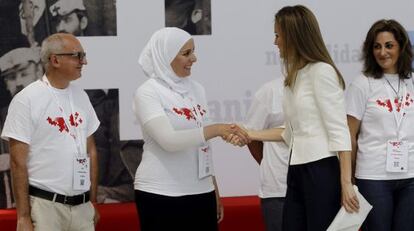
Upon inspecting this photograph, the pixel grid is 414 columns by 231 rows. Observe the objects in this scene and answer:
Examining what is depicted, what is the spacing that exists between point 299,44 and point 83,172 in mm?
1041

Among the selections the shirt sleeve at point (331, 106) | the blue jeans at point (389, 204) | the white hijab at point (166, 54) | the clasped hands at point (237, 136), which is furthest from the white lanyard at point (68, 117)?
the blue jeans at point (389, 204)

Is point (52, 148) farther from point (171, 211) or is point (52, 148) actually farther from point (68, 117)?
point (171, 211)

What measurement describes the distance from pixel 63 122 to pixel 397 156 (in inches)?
56.0

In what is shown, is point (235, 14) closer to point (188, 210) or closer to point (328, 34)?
point (328, 34)

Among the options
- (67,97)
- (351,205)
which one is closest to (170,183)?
(67,97)

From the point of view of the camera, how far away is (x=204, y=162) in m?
2.93

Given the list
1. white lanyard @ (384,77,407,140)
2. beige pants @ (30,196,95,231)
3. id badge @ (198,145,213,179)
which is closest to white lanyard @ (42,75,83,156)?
beige pants @ (30,196,95,231)

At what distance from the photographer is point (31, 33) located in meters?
3.79

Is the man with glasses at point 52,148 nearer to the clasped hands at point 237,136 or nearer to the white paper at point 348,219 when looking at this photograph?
the clasped hands at point 237,136

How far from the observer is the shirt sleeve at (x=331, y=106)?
247 cm

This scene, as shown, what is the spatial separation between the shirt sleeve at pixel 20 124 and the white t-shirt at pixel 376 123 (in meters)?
1.37

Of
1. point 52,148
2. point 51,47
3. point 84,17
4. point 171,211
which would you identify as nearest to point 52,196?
point 52,148

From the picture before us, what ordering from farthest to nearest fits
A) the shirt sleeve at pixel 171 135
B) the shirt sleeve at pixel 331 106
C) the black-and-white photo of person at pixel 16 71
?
the black-and-white photo of person at pixel 16 71, the shirt sleeve at pixel 171 135, the shirt sleeve at pixel 331 106

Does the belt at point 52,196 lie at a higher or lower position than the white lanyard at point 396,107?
lower
